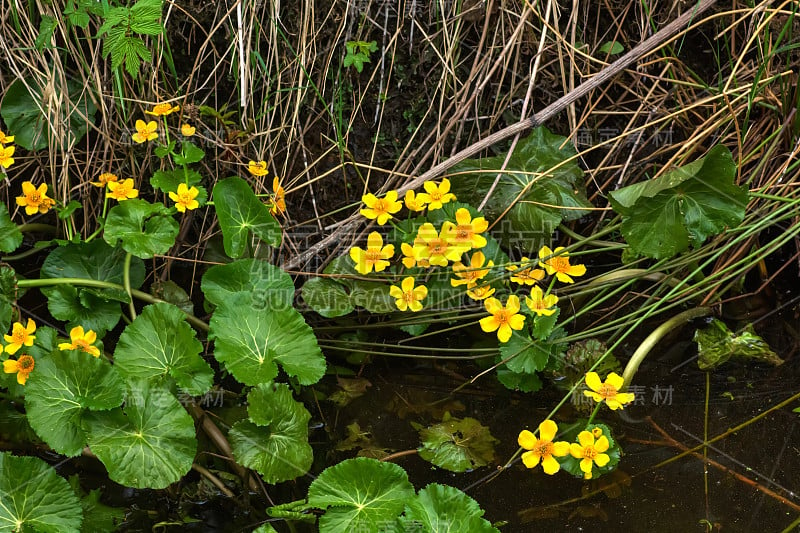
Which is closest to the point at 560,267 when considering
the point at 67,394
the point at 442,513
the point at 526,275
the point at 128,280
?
the point at 526,275

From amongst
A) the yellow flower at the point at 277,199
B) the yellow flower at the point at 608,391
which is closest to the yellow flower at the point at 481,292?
the yellow flower at the point at 608,391

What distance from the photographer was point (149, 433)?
1571mm

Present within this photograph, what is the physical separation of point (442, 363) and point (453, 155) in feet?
2.01

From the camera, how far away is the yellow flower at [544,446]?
5.15 ft

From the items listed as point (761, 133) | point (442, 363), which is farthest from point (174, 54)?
point (761, 133)

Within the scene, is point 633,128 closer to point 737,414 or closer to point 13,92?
point 737,414

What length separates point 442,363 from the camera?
2.11 metres

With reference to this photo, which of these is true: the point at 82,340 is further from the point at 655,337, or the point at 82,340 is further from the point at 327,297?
the point at 655,337

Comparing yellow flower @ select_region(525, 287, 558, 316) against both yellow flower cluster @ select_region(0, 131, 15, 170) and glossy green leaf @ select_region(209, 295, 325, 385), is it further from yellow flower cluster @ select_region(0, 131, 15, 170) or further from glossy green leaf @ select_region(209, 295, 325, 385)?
yellow flower cluster @ select_region(0, 131, 15, 170)

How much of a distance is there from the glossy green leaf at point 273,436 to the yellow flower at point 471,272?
0.53 metres

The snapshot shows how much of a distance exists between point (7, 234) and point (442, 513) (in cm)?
130

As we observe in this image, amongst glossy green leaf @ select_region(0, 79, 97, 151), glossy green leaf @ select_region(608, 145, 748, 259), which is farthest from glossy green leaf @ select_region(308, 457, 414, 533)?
glossy green leaf @ select_region(0, 79, 97, 151)

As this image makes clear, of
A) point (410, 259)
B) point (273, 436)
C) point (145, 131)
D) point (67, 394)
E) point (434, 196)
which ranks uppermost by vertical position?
point (145, 131)

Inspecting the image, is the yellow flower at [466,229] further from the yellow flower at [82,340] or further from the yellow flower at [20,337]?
the yellow flower at [20,337]
